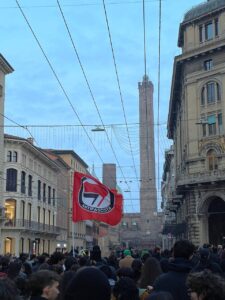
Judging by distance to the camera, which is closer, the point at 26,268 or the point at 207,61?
Answer: the point at 26,268

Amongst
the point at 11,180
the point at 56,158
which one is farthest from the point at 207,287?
the point at 56,158

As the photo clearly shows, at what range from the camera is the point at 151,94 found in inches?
4456

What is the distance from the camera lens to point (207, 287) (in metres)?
3.61

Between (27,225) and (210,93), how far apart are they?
26.0 metres

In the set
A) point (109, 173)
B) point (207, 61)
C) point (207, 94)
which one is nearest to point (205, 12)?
point (207, 61)

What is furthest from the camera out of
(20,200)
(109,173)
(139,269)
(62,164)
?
(109,173)

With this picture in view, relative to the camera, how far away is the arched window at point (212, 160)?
4147 cm

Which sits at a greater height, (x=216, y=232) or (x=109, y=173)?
(x=109, y=173)

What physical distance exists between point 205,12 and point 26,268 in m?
37.8

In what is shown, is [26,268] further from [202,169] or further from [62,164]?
[62,164]

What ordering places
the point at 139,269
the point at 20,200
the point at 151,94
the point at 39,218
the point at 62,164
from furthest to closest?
the point at 151,94 < the point at 62,164 < the point at 39,218 < the point at 20,200 < the point at 139,269

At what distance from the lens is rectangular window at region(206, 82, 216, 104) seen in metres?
42.6

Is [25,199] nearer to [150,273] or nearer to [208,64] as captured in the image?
[208,64]

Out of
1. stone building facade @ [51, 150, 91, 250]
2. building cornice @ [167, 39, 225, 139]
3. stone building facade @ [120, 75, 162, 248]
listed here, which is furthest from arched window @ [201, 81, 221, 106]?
stone building facade @ [120, 75, 162, 248]
